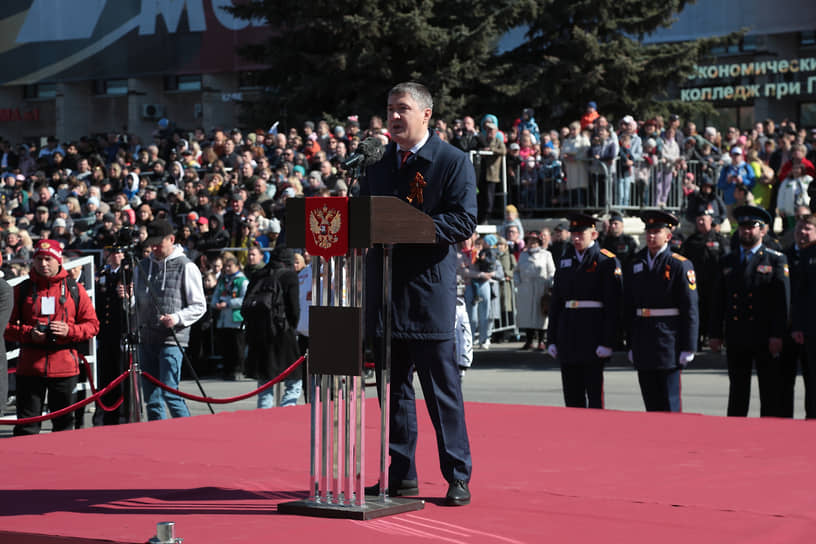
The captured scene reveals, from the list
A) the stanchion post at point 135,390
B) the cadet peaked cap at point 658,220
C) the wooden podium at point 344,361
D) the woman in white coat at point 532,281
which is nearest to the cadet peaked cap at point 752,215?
the cadet peaked cap at point 658,220

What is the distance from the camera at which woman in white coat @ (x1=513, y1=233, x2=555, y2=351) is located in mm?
16906

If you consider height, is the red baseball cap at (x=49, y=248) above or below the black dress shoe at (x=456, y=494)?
above

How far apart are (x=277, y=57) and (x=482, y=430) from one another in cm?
2323

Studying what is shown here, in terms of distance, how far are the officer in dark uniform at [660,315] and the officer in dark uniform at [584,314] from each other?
6.3 inches

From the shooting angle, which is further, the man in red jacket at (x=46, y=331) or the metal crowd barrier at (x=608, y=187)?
the metal crowd barrier at (x=608, y=187)

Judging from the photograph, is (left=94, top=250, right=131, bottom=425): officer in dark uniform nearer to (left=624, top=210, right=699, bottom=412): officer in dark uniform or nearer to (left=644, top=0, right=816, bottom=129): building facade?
(left=624, top=210, right=699, bottom=412): officer in dark uniform

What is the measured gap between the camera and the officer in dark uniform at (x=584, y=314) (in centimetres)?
997

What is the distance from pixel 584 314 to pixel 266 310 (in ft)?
9.32

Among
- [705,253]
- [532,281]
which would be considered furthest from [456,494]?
[532,281]

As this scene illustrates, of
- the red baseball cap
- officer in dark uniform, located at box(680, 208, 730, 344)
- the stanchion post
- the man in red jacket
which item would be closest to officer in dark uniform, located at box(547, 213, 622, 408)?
the stanchion post

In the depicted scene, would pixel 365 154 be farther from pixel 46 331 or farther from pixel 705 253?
pixel 705 253

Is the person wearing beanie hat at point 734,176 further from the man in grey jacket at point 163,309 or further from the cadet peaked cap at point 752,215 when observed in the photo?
the man in grey jacket at point 163,309

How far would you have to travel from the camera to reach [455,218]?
552cm

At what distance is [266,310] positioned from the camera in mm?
11234
